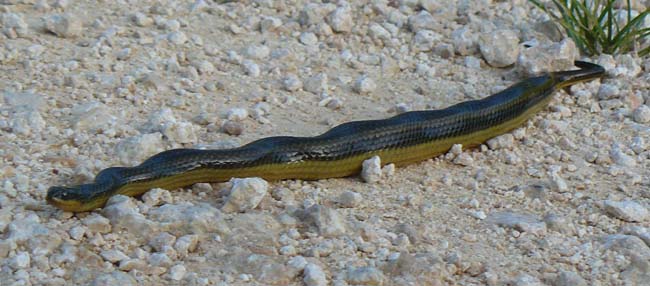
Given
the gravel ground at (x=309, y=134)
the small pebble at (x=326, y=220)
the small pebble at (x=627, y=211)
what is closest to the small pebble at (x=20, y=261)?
the gravel ground at (x=309, y=134)

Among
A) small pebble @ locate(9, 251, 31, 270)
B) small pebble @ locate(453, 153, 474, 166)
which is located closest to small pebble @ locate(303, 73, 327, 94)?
small pebble @ locate(453, 153, 474, 166)

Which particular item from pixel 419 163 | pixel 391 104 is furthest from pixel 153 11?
pixel 419 163

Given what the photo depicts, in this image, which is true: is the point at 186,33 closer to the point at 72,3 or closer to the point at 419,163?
the point at 72,3

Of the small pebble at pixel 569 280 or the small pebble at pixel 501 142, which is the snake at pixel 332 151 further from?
the small pebble at pixel 569 280

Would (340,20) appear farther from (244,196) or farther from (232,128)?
(244,196)

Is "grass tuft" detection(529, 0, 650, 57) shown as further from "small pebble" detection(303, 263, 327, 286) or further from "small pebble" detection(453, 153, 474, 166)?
"small pebble" detection(303, 263, 327, 286)

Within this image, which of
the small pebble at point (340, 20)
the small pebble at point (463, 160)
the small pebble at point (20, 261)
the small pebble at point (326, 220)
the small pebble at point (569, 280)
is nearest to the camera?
the small pebble at point (20, 261)

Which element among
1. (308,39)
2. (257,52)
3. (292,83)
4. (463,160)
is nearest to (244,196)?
(463,160)
